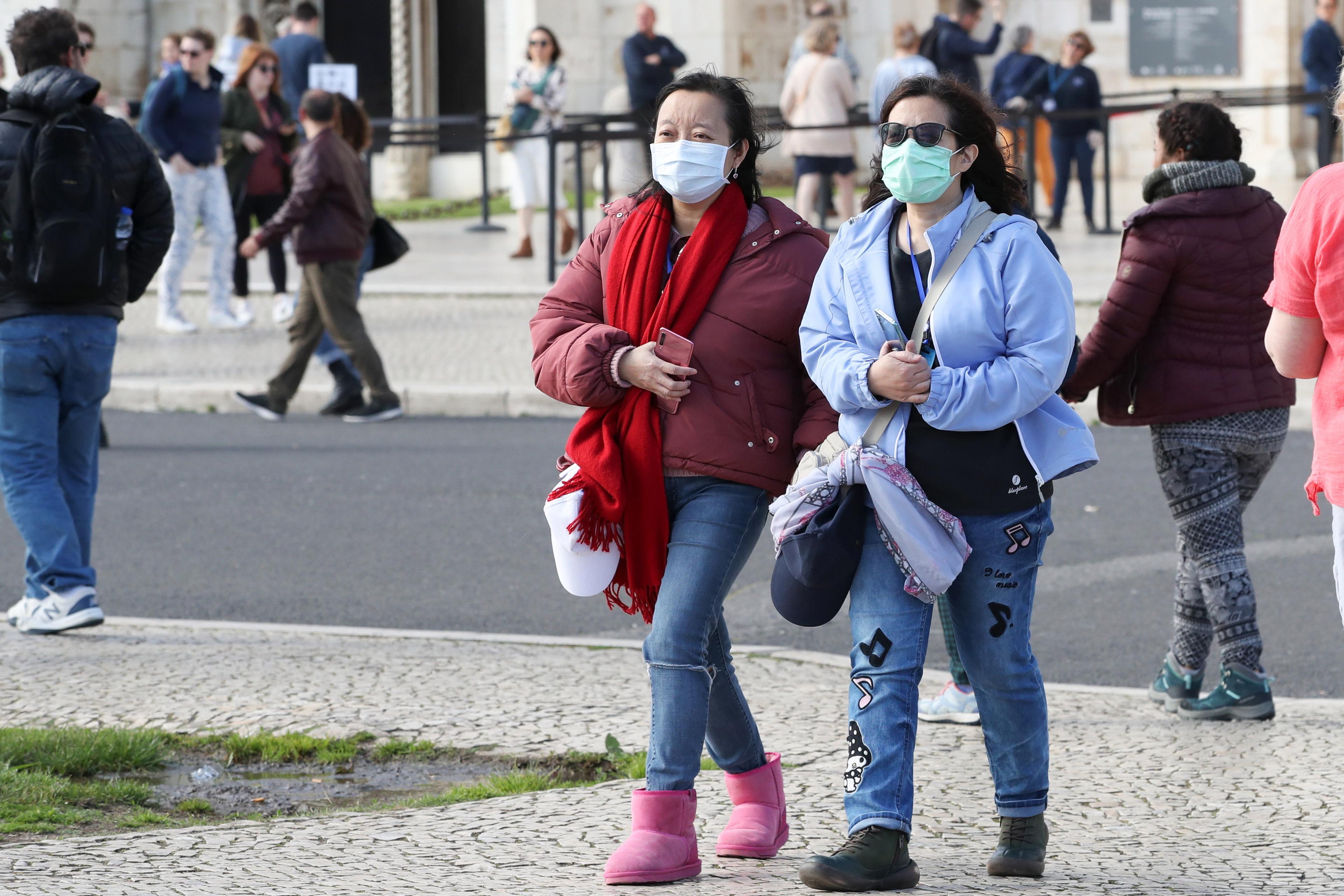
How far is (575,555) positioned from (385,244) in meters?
7.34

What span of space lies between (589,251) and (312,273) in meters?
6.82

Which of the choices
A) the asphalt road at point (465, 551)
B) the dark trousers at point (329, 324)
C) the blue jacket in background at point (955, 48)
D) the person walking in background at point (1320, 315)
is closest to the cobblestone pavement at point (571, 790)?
the asphalt road at point (465, 551)

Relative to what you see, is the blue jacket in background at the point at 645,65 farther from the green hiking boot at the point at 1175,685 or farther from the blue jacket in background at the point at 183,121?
the green hiking boot at the point at 1175,685

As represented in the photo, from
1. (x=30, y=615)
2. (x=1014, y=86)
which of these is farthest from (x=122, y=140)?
(x=1014, y=86)

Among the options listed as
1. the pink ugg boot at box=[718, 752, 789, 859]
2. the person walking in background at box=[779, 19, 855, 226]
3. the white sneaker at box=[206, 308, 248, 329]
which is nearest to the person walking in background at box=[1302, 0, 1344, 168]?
the person walking in background at box=[779, 19, 855, 226]

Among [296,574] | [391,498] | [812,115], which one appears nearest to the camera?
[296,574]

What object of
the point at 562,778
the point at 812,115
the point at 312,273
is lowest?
the point at 562,778

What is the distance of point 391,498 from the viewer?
891cm

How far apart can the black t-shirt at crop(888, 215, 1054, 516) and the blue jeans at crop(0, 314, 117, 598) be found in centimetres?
344

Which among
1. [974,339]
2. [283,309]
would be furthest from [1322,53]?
[974,339]

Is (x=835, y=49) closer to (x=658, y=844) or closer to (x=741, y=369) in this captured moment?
(x=741, y=369)

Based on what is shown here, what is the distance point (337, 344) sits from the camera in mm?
11023

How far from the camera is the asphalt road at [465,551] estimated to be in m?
6.64

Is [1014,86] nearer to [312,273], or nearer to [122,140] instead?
[312,273]
